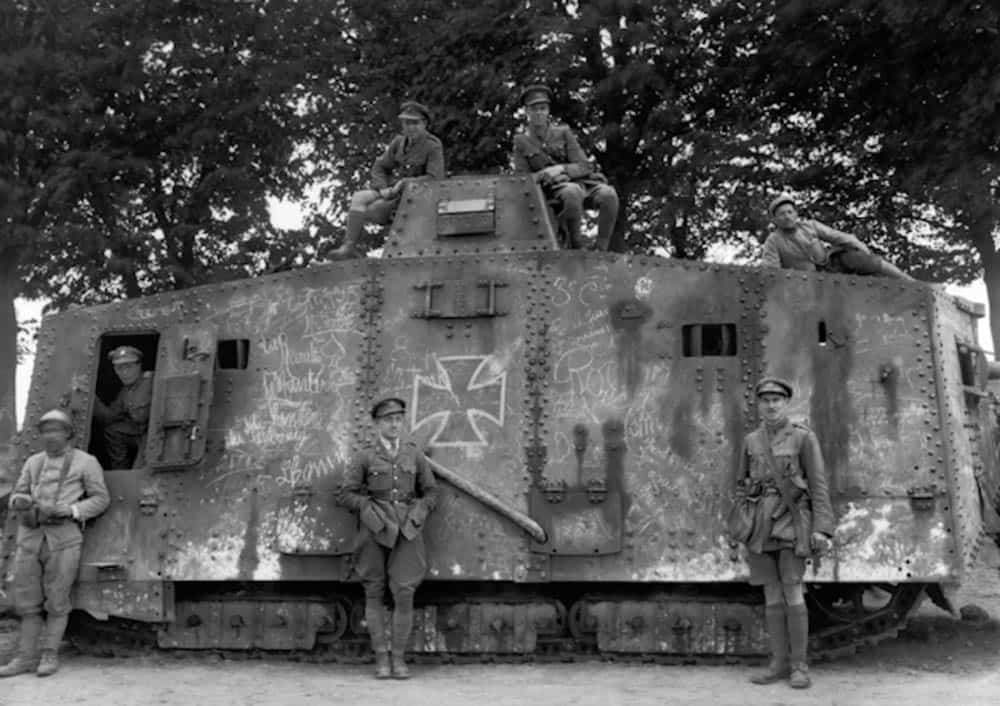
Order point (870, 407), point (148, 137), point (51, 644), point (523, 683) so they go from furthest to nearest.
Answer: point (148, 137) → point (51, 644) → point (870, 407) → point (523, 683)

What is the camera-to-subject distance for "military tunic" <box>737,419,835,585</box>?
779cm

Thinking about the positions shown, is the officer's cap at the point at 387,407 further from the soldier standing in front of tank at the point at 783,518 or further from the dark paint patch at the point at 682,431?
the soldier standing in front of tank at the point at 783,518

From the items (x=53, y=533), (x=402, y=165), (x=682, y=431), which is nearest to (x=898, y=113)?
(x=402, y=165)

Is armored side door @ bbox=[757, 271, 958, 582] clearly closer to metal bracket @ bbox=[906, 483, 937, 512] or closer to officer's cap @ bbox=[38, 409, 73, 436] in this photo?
metal bracket @ bbox=[906, 483, 937, 512]

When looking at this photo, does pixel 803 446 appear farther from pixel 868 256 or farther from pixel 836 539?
pixel 868 256

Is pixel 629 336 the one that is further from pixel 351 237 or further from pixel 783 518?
pixel 351 237

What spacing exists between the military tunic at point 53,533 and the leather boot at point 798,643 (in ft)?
16.8

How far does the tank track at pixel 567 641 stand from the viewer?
8594 millimetres

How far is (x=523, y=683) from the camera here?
8164mm

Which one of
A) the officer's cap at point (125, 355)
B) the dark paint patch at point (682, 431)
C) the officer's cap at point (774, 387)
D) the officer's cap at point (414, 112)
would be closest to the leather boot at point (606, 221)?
the dark paint patch at point (682, 431)

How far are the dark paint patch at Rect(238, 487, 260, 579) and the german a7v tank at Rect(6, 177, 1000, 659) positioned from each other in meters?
0.02

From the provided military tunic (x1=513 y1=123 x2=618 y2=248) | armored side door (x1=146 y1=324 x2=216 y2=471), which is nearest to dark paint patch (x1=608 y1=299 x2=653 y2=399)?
military tunic (x1=513 y1=123 x2=618 y2=248)

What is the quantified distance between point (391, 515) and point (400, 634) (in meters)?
0.88

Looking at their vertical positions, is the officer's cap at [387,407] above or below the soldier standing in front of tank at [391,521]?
above
